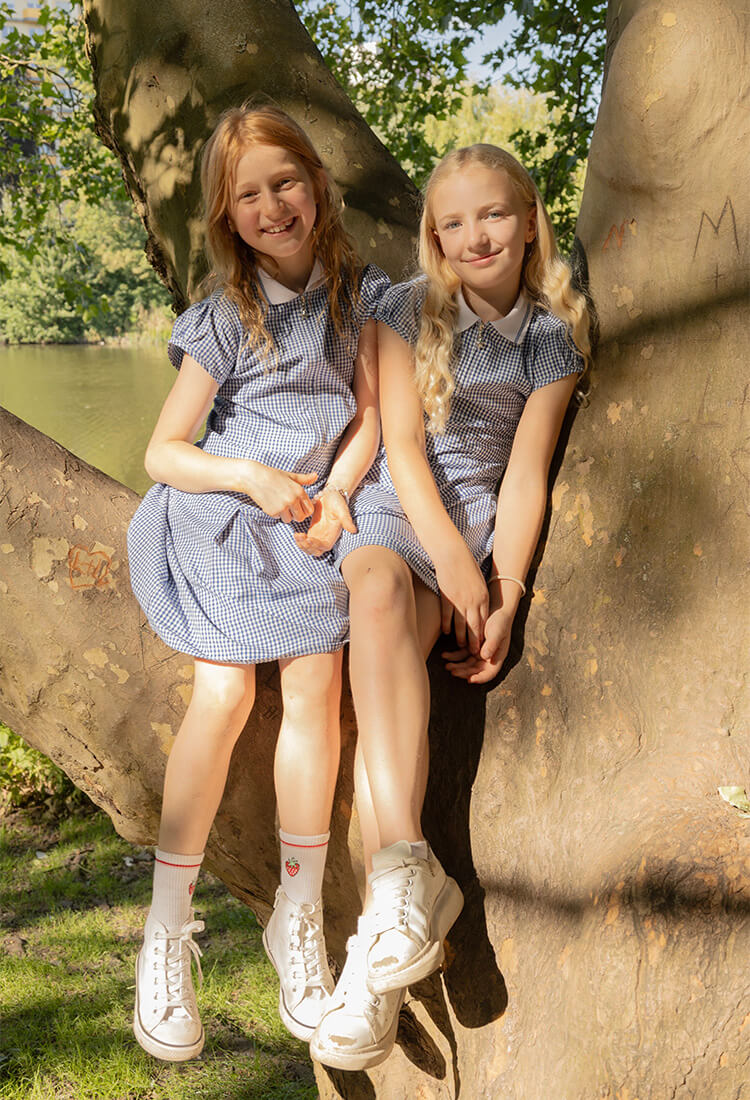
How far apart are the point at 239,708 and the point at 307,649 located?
0.17 m

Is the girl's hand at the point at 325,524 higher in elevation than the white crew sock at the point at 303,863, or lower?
higher

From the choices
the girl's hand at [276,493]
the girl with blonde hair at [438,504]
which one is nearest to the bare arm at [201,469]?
the girl's hand at [276,493]

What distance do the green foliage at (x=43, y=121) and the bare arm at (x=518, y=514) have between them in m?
6.26

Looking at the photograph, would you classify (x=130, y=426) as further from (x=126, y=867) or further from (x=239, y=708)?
(x=239, y=708)

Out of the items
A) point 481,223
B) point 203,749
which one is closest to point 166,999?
point 203,749

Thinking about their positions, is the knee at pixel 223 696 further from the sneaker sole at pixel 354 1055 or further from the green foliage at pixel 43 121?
the green foliage at pixel 43 121

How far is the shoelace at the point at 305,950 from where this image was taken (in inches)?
72.1

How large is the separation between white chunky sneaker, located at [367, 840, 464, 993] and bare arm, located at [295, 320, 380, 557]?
69cm

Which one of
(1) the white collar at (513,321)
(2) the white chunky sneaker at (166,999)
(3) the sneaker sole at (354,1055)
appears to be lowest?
(2) the white chunky sneaker at (166,999)

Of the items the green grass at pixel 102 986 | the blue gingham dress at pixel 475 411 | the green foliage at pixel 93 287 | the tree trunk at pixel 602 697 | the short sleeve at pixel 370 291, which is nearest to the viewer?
the tree trunk at pixel 602 697

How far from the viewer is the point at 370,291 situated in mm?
2352

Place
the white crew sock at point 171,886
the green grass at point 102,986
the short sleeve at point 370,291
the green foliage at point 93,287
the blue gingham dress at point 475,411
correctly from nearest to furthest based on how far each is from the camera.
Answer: the white crew sock at point 171,886, the blue gingham dress at point 475,411, the short sleeve at point 370,291, the green grass at point 102,986, the green foliage at point 93,287

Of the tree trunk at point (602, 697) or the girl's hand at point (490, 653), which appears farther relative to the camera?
the girl's hand at point (490, 653)

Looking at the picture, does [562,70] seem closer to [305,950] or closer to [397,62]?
[397,62]
